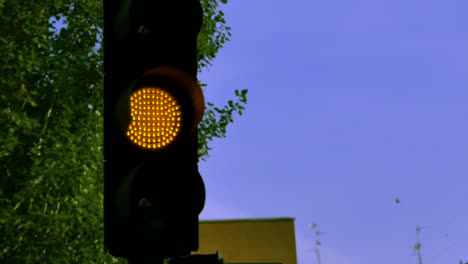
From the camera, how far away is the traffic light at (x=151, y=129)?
3.66 meters

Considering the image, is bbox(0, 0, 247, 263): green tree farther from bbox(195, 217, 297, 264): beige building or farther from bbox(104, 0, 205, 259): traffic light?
bbox(195, 217, 297, 264): beige building

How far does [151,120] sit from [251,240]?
4969cm

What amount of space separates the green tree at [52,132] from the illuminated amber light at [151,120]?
43.0 feet

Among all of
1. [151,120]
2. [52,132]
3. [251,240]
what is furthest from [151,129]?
[251,240]

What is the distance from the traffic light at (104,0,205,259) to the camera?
3.66m

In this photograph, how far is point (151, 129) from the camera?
3740 mm

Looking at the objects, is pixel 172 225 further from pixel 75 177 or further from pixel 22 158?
pixel 22 158

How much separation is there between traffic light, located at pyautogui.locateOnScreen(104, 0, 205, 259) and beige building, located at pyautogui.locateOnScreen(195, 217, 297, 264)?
160ft

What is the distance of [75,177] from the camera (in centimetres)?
1694

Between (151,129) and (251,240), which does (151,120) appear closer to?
(151,129)

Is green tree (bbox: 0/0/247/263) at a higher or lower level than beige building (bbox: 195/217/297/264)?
lower

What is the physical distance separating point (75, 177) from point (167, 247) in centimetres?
1359

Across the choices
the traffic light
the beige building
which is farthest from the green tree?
the beige building

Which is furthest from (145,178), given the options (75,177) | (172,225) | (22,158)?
(22,158)
